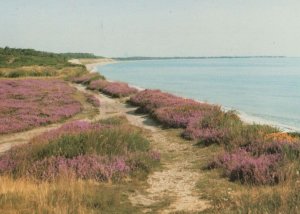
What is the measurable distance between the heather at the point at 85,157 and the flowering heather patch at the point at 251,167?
232cm

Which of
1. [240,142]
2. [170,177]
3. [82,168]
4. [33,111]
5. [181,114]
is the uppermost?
[240,142]

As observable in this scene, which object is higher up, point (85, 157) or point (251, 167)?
point (251, 167)

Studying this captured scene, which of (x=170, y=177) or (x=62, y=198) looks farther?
(x=170, y=177)

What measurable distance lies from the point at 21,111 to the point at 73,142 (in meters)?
15.5

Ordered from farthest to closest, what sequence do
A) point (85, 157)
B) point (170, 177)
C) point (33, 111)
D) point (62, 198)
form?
point (33, 111)
point (85, 157)
point (170, 177)
point (62, 198)

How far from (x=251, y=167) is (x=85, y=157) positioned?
480 centimetres

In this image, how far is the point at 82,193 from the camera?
8.99m

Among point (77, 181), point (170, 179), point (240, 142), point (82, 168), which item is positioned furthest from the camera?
point (240, 142)

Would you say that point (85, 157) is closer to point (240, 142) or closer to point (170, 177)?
point (170, 177)

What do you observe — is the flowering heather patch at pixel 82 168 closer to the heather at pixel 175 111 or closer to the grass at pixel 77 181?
the grass at pixel 77 181

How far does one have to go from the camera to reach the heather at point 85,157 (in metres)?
11.4

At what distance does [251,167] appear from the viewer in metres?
11.3

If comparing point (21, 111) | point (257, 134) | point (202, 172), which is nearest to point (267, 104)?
point (21, 111)

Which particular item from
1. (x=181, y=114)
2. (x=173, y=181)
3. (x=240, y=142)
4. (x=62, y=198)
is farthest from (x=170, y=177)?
(x=181, y=114)
